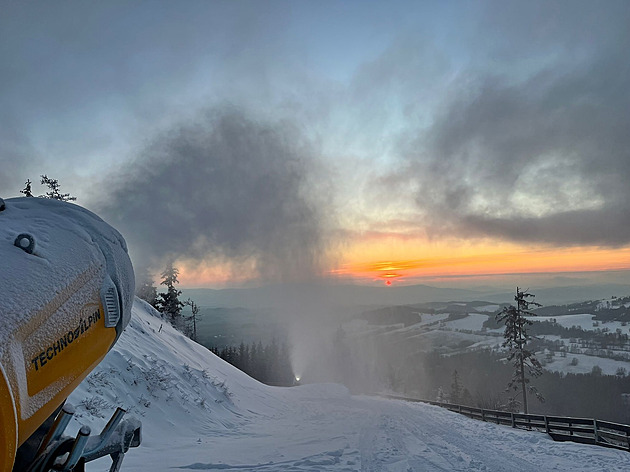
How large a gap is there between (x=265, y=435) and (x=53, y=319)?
1126 centimetres

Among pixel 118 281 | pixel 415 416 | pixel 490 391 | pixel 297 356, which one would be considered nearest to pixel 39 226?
pixel 118 281

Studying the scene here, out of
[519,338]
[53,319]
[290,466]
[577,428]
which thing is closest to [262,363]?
[519,338]

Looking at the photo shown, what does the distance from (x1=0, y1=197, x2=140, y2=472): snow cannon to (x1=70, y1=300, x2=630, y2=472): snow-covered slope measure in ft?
17.4

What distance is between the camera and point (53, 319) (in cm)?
232

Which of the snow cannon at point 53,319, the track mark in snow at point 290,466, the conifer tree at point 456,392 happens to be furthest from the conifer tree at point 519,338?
the conifer tree at point 456,392

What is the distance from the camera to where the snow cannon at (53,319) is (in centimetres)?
197

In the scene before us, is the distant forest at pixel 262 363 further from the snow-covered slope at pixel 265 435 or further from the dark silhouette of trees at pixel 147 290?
the snow-covered slope at pixel 265 435

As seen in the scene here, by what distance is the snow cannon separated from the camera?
197 centimetres

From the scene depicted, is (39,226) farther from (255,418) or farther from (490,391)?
(490,391)

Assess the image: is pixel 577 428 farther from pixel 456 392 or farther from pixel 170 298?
pixel 456 392

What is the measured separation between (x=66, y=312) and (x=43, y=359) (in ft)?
1.08

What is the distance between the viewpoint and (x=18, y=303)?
2.04 m

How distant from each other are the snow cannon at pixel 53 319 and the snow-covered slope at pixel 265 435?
209 inches

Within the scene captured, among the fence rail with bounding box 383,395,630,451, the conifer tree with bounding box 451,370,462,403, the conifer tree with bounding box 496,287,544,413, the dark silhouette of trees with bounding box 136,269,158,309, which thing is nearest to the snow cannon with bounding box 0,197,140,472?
the fence rail with bounding box 383,395,630,451
